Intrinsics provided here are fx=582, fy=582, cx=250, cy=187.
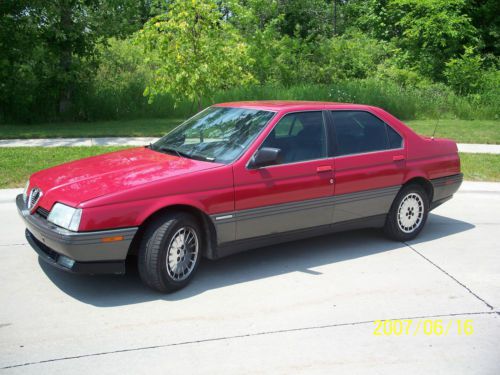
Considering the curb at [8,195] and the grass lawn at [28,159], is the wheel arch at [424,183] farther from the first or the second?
the grass lawn at [28,159]

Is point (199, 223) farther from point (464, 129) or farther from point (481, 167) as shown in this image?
point (464, 129)

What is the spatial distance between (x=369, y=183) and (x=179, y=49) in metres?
6.10

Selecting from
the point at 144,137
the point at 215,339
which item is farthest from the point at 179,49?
the point at 215,339

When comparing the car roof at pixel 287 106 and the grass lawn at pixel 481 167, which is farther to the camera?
the grass lawn at pixel 481 167

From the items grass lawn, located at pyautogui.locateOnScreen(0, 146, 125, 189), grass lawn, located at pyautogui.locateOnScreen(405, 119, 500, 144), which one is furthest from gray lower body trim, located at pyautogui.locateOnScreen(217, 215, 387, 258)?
grass lawn, located at pyautogui.locateOnScreen(405, 119, 500, 144)

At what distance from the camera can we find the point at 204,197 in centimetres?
498

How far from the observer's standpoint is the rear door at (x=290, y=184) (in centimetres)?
525

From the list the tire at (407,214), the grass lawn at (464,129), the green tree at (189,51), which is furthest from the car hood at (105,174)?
the grass lawn at (464,129)

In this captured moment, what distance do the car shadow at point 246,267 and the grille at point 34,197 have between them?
69cm

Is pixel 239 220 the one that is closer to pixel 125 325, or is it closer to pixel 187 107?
pixel 125 325

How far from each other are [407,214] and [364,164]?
0.97 metres

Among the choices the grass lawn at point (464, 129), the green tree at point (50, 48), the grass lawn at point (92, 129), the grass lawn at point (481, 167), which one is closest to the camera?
the grass lawn at point (481, 167)

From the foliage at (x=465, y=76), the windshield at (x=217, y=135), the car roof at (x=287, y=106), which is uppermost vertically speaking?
the foliage at (x=465, y=76)
